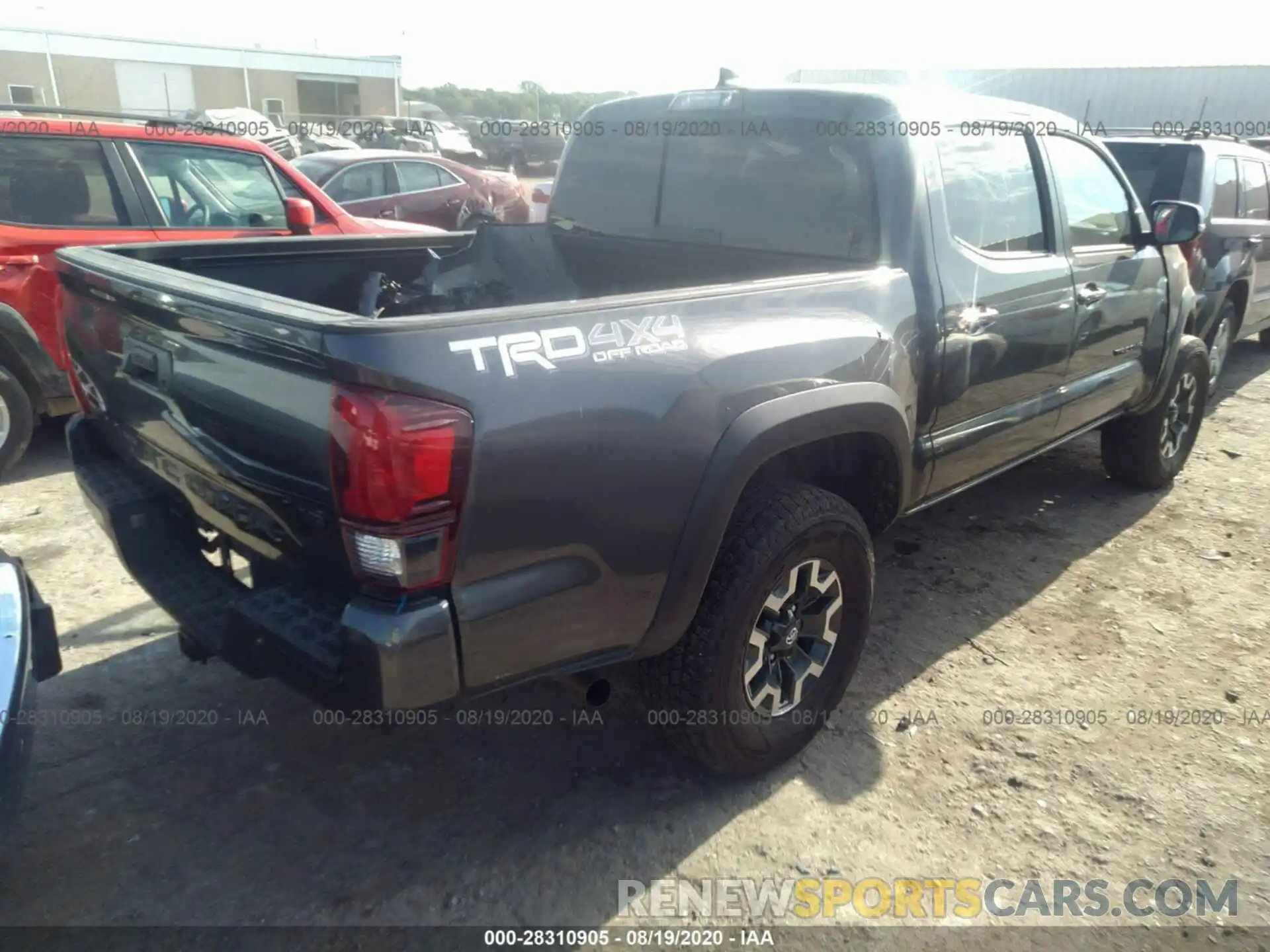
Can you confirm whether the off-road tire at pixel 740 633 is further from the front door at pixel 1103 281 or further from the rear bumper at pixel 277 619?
the front door at pixel 1103 281

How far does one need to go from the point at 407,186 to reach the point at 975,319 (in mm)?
8497

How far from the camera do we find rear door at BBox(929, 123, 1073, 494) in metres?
3.13

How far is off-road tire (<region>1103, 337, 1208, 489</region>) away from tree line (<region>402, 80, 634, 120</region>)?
30075 mm

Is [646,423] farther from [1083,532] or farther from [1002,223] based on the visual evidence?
[1083,532]

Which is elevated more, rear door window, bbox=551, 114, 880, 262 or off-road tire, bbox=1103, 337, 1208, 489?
rear door window, bbox=551, 114, 880, 262

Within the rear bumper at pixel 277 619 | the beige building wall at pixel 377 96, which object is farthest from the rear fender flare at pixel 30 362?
the beige building wall at pixel 377 96

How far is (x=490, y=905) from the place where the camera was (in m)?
2.35

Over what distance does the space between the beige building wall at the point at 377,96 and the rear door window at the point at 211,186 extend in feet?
113

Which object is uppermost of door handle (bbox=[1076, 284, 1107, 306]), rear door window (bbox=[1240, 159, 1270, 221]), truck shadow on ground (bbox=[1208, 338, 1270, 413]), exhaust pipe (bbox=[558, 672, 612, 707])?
rear door window (bbox=[1240, 159, 1270, 221])

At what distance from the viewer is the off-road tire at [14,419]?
4.79 m

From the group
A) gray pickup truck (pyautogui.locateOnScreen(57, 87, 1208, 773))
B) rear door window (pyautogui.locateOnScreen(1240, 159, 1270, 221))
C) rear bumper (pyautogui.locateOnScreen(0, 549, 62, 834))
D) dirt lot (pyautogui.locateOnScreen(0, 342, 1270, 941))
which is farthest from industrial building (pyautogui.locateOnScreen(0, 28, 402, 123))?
rear bumper (pyautogui.locateOnScreen(0, 549, 62, 834))

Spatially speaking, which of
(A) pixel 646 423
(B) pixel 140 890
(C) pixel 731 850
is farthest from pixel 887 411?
(B) pixel 140 890

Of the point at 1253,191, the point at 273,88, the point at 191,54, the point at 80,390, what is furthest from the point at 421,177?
the point at 273,88

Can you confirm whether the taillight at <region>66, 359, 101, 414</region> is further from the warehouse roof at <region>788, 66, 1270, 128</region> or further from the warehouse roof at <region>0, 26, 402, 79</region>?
the warehouse roof at <region>0, 26, 402, 79</region>
